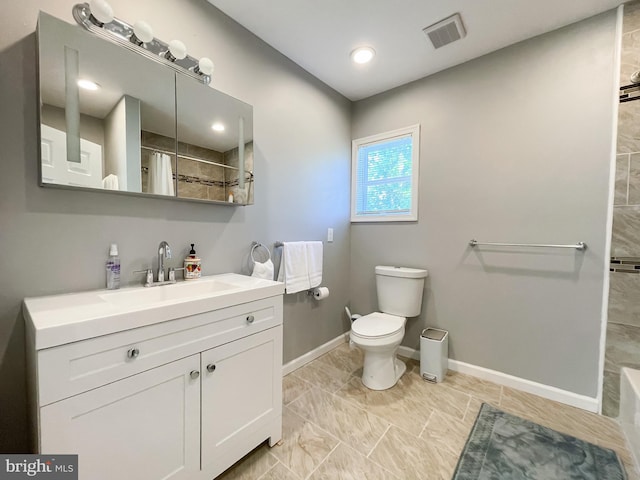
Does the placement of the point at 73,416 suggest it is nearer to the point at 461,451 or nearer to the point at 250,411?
the point at 250,411

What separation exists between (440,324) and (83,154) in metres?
2.54

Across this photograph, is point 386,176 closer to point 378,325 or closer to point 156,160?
point 378,325

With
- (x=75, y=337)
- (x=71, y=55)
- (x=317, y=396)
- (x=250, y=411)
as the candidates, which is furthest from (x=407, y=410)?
(x=71, y=55)

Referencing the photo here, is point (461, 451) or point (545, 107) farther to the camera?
point (545, 107)

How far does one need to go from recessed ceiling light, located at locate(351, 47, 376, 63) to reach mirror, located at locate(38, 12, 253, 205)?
97 cm

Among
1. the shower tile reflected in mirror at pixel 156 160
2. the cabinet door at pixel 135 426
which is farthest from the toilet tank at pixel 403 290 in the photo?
the shower tile reflected in mirror at pixel 156 160

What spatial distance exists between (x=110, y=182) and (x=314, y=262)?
142cm

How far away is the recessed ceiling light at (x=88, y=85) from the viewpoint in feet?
3.68

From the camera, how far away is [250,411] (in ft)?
4.12

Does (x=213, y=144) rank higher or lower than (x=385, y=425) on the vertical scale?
higher

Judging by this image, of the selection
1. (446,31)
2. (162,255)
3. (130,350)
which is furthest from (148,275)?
(446,31)

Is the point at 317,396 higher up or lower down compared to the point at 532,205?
lower down

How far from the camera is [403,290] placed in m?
2.20

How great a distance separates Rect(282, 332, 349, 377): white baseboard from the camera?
2.11 meters
